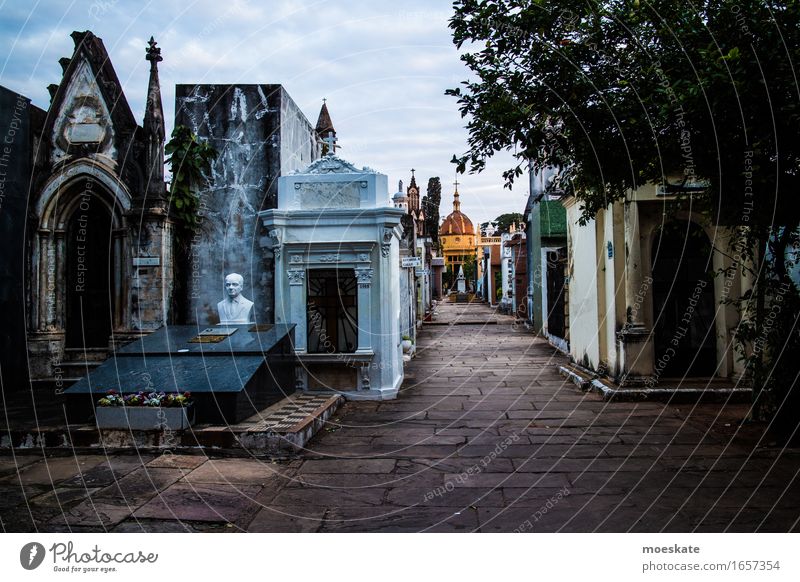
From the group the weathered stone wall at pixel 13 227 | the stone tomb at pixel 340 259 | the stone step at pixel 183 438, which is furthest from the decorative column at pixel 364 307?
the weathered stone wall at pixel 13 227

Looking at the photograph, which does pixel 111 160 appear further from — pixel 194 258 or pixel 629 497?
pixel 629 497

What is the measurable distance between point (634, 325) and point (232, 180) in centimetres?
780

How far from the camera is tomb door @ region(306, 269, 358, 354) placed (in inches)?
438

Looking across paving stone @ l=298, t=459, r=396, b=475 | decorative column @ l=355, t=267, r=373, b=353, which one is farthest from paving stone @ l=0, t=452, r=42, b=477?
decorative column @ l=355, t=267, r=373, b=353

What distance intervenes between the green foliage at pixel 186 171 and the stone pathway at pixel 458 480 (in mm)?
4880

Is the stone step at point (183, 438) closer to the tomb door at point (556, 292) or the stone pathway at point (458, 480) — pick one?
the stone pathway at point (458, 480)

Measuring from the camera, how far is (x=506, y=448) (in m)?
7.30

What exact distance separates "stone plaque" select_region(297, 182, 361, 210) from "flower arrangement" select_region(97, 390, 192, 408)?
4.49m

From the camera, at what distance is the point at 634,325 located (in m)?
11.0

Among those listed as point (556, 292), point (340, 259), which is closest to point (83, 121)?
point (340, 259)

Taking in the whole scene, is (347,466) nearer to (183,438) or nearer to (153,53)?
(183,438)

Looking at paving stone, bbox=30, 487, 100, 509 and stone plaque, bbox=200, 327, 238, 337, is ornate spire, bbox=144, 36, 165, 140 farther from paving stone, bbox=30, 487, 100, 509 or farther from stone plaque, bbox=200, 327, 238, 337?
paving stone, bbox=30, 487, 100, 509

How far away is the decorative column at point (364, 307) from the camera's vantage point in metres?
10.8

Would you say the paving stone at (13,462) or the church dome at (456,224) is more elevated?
the church dome at (456,224)
